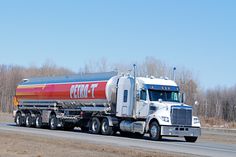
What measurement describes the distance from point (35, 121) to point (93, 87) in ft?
28.0

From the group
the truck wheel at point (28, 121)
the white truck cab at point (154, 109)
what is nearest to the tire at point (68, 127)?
the truck wheel at point (28, 121)

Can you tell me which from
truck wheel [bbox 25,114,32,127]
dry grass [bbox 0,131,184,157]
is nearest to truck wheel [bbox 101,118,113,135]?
truck wheel [bbox 25,114,32,127]

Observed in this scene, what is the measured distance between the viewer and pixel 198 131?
2914 centimetres

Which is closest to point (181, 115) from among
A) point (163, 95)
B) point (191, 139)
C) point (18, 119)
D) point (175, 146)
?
point (191, 139)

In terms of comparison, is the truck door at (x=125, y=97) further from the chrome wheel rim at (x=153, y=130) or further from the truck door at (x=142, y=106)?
the chrome wheel rim at (x=153, y=130)

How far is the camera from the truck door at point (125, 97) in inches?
1238

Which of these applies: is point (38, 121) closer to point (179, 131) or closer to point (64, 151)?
point (179, 131)

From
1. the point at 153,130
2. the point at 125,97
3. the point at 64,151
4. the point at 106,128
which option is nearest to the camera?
the point at 64,151

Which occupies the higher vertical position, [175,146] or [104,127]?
[104,127]

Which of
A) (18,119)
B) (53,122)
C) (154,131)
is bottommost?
(154,131)

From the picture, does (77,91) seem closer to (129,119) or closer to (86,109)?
(86,109)

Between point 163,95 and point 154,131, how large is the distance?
8.74 ft

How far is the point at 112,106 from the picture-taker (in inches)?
1303

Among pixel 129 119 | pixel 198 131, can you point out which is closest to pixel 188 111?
pixel 198 131
